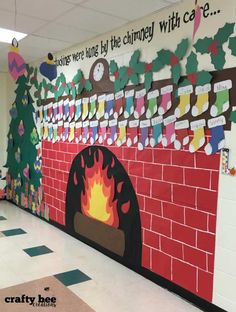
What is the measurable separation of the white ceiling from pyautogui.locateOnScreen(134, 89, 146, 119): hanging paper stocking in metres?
0.68

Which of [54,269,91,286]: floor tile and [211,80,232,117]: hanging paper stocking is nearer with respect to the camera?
[211,80,232,117]: hanging paper stocking

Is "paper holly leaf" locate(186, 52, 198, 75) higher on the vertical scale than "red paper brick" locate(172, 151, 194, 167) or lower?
higher

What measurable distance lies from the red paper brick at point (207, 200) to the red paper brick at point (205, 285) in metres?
0.50

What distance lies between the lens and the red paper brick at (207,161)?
2320 mm

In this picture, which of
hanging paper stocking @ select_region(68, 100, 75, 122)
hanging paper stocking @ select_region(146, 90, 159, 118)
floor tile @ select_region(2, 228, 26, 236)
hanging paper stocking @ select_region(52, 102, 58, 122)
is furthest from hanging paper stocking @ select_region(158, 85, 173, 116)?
floor tile @ select_region(2, 228, 26, 236)

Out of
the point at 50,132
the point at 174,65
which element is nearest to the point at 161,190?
the point at 174,65

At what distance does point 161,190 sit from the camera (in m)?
2.79

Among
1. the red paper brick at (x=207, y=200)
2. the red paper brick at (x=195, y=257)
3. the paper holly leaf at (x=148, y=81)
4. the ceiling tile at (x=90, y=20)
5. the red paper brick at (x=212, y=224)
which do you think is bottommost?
the red paper brick at (x=195, y=257)

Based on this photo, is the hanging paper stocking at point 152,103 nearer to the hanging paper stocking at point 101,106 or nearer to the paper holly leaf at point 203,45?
the paper holly leaf at point 203,45

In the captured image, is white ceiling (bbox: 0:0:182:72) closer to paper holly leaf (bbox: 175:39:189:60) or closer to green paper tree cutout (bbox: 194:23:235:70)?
paper holly leaf (bbox: 175:39:189:60)

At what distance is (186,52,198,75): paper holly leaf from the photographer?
2.43m

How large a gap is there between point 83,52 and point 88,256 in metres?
2.34

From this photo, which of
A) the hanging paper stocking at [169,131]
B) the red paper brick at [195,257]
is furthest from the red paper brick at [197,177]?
the red paper brick at [195,257]

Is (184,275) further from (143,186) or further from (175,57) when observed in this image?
(175,57)
